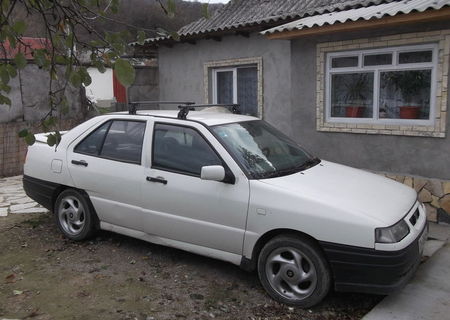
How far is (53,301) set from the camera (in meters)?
4.12

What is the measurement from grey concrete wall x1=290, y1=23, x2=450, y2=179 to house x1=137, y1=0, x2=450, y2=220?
0.05 feet

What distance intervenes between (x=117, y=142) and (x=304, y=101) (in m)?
3.79

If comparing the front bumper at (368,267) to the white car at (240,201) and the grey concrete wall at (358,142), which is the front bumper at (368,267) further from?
the grey concrete wall at (358,142)

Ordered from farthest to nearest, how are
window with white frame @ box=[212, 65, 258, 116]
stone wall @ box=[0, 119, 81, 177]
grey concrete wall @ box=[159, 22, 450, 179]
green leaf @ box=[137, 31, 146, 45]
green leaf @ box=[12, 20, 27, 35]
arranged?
1. stone wall @ box=[0, 119, 81, 177]
2. window with white frame @ box=[212, 65, 258, 116]
3. grey concrete wall @ box=[159, 22, 450, 179]
4. green leaf @ box=[137, 31, 146, 45]
5. green leaf @ box=[12, 20, 27, 35]

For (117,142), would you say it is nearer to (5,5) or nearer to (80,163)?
(80,163)

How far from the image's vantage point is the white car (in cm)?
373

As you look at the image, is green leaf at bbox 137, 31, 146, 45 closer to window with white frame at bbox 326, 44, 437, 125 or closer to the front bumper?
the front bumper

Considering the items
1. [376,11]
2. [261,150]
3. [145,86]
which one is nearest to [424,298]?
[261,150]

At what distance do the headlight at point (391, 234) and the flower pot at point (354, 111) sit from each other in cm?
380

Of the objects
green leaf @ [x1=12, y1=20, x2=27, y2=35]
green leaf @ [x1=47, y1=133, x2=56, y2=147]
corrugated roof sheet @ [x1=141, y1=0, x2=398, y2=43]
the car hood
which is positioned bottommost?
the car hood

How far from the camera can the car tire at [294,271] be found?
3833 mm

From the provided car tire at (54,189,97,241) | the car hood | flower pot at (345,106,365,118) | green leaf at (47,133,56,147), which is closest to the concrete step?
the car hood

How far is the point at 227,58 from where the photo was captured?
982 centimetres

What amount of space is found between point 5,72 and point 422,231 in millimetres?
3579
